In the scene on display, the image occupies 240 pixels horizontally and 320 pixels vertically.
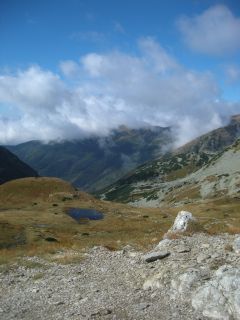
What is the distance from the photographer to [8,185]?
169625 mm

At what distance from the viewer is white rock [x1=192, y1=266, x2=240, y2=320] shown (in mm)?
24078

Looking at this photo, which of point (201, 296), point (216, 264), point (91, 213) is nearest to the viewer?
point (201, 296)

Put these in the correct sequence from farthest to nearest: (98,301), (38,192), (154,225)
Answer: (38,192), (154,225), (98,301)

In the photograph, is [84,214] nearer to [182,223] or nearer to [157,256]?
[182,223]

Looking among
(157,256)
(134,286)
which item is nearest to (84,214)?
(157,256)

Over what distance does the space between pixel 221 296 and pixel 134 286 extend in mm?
7934

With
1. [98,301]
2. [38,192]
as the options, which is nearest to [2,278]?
[98,301]

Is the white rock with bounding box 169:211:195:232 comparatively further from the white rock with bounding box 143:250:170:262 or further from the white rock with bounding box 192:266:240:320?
the white rock with bounding box 192:266:240:320

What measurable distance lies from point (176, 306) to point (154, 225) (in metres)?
59.3

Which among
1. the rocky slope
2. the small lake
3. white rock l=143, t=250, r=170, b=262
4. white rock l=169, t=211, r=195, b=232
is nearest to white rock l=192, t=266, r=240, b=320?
the rocky slope

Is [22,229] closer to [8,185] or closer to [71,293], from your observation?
[71,293]

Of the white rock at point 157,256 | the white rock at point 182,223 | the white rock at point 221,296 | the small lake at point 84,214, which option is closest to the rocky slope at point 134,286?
the white rock at point 221,296

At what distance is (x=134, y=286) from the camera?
102 feet

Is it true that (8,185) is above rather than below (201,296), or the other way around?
above
